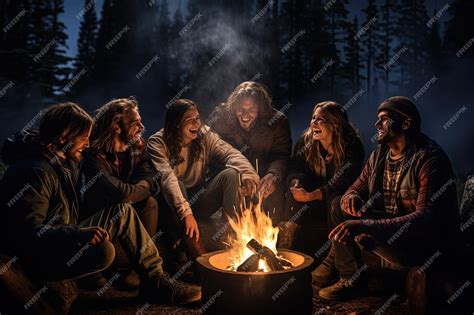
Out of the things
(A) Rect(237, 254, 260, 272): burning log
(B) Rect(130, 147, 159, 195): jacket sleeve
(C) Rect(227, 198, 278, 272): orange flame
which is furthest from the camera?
(B) Rect(130, 147, 159, 195): jacket sleeve

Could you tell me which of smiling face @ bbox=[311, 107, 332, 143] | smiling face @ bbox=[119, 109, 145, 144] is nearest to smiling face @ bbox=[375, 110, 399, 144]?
smiling face @ bbox=[311, 107, 332, 143]

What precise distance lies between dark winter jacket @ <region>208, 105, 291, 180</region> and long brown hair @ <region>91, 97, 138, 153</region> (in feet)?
5.53

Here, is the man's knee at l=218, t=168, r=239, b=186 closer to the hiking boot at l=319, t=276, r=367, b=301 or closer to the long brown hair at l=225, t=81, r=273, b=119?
the long brown hair at l=225, t=81, r=273, b=119

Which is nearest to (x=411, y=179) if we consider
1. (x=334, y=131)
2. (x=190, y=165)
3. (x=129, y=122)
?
(x=334, y=131)

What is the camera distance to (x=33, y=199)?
10.9 feet

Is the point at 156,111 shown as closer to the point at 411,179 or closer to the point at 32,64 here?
the point at 32,64

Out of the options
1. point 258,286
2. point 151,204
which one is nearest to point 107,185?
point 151,204

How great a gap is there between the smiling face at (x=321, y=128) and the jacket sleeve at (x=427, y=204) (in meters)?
1.58

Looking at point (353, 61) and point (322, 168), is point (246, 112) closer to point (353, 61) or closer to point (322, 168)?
point (322, 168)

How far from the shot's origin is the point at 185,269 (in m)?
5.00

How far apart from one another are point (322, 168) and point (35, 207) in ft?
11.4

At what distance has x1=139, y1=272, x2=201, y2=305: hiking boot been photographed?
4078mm

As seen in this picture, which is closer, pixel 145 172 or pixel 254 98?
pixel 145 172

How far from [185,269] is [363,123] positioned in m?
28.9
